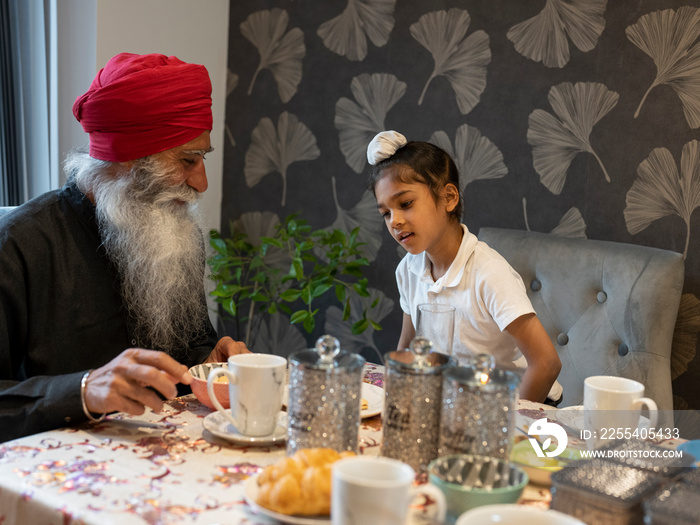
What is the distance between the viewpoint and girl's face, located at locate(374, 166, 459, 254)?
2.07 m

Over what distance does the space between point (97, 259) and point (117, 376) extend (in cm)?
61

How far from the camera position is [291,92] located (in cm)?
325

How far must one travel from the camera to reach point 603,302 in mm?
2166

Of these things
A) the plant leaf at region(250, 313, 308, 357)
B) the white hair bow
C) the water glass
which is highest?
the white hair bow

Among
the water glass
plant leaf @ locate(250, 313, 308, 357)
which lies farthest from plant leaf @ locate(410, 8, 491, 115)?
the water glass

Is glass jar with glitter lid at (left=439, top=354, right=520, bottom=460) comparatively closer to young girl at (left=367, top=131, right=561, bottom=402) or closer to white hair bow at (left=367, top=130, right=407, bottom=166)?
young girl at (left=367, top=131, right=561, bottom=402)

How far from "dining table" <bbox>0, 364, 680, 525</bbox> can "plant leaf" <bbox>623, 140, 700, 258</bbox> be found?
160 cm

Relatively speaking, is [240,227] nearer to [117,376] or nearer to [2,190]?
[2,190]

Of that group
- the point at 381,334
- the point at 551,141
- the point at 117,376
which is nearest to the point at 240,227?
the point at 381,334

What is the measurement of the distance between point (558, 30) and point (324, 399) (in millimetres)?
2053

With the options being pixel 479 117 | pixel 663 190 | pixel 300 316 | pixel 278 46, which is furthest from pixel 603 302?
pixel 278 46

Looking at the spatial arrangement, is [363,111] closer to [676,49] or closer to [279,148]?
[279,148]

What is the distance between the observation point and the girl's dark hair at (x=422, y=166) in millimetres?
2123

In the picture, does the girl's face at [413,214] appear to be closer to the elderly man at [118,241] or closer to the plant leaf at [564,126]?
the elderly man at [118,241]
